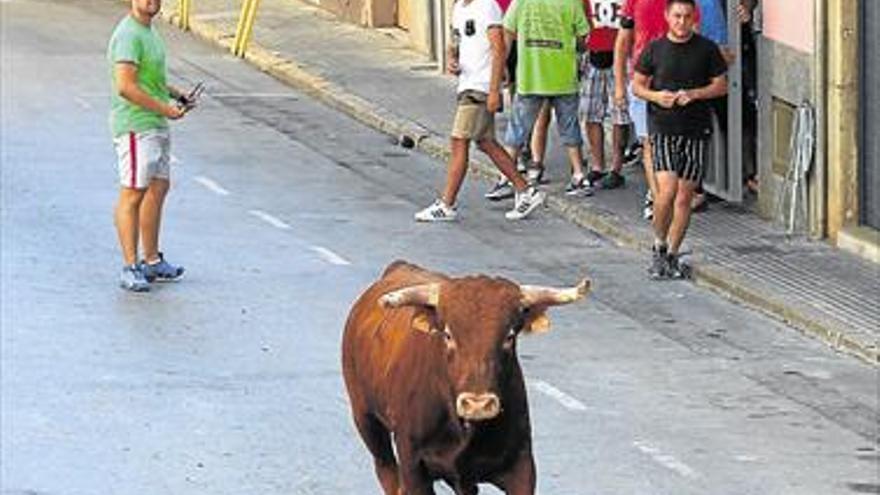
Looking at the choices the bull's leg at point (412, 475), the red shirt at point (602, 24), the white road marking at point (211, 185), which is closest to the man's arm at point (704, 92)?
the red shirt at point (602, 24)

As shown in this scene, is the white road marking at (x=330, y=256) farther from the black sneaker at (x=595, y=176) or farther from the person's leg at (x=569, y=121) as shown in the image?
the black sneaker at (x=595, y=176)

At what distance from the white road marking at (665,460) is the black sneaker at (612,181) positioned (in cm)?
718

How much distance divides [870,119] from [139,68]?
189 inches

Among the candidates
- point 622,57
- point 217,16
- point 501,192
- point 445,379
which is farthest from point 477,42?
point 217,16

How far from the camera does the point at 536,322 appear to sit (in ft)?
29.0

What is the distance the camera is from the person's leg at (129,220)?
17.3m

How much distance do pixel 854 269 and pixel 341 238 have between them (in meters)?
3.65

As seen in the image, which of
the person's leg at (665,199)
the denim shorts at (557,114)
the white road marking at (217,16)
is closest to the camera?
the person's leg at (665,199)

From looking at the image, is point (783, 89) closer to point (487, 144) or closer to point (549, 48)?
point (549, 48)

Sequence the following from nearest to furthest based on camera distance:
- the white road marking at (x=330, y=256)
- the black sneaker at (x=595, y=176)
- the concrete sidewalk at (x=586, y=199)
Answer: the concrete sidewalk at (x=586, y=199) → the white road marking at (x=330, y=256) → the black sneaker at (x=595, y=176)

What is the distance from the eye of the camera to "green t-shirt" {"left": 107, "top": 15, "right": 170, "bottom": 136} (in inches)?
672

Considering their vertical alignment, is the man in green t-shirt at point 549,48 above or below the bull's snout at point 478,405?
below

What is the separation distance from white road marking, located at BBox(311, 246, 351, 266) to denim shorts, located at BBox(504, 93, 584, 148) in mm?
2376

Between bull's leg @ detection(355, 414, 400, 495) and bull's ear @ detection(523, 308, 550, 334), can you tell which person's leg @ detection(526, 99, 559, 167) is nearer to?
bull's leg @ detection(355, 414, 400, 495)
